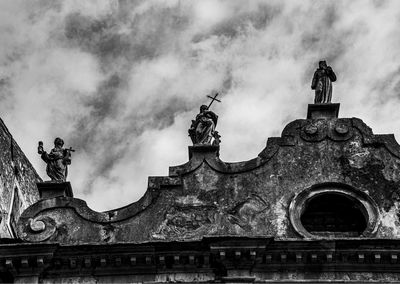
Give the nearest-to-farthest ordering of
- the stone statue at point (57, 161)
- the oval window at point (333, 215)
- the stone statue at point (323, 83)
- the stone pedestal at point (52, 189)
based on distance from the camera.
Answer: the oval window at point (333, 215)
the stone pedestal at point (52, 189)
the stone statue at point (57, 161)
the stone statue at point (323, 83)

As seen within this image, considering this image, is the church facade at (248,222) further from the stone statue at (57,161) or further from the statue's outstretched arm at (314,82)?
the statue's outstretched arm at (314,82)

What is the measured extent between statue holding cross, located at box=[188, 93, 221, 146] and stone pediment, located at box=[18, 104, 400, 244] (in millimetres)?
288

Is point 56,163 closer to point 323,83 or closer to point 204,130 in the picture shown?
point 204,130

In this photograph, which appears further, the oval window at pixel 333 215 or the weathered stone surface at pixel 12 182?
the weathered stone surface at pixel 12 182

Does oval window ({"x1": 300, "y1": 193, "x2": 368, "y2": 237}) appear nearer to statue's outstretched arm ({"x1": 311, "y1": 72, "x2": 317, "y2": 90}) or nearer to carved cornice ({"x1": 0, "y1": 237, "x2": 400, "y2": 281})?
carved cornice ({"x1": 0, "y1": 237, "x2": 400, "y2": 281})


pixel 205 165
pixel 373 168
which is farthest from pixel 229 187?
pixel 373 168

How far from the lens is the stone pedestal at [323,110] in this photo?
58.0 ft

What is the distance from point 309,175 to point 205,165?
84.1 inches

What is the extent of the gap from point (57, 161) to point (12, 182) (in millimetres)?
4456

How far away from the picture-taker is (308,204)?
16.4m

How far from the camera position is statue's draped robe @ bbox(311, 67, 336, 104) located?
59.2ft

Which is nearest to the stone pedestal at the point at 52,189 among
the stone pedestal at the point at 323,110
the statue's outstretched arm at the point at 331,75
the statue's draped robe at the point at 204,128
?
the statue's draped robe at the point at 204,128

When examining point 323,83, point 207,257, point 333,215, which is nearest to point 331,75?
point 323,83

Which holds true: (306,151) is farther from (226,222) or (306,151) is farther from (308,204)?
(226,222)
